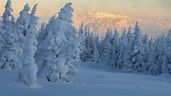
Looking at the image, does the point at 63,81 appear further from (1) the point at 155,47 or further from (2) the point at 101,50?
(2) the point at 101,50

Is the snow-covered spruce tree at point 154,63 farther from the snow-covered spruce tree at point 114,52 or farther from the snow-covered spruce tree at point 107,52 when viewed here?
the snow-covered spruce tree at point 107,52

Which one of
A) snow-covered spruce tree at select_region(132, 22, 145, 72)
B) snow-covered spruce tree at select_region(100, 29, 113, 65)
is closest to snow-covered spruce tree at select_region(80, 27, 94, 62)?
snow-covered spruce tree at select_region(100, 29, 113, 65)

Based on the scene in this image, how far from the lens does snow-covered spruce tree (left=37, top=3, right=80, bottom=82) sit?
49750mm

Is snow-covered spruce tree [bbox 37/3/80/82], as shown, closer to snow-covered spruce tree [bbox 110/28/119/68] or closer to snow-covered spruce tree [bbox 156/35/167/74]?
snow-covered spruce tree [bbox 156/35/167/74]

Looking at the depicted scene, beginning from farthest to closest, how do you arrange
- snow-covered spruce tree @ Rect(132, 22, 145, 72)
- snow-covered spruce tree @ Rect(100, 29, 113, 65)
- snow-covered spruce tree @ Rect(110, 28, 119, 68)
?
snow-covered spruce tree @ Rect(100, 29, 113, 65), snow-covered spruce tree @ Rect(110, 28, 119, 68), snow-covered spruce tree @ Rect(132, 22, 145, 72)

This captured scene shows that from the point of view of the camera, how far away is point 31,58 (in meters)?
45.2

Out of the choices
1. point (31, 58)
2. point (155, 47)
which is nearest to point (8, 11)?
point (31, 58)

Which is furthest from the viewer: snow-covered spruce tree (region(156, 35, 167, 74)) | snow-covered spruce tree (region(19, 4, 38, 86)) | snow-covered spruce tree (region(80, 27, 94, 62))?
snow-covered spruce tree (region(80, 27, 94, 62))

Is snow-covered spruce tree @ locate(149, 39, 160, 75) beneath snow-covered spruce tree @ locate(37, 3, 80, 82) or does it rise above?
beneath

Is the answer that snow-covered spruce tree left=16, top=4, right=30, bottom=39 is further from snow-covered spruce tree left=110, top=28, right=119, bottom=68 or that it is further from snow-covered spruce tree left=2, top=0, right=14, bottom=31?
snow-covered spruce tree left=110, top=28, right=119, bottom=68

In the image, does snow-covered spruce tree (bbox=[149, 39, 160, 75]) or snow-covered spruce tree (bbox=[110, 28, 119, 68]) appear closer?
snow-covered spruce tree (bbox=[149, 39, 160, 75])

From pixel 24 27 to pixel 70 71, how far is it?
1080 cm

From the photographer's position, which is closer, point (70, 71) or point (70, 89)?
point (70, 89)

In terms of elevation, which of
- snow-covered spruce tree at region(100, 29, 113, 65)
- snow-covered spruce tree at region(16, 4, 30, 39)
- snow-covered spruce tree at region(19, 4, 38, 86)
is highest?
snow-covered spruce tree at region(16, 4, 30, 39)
